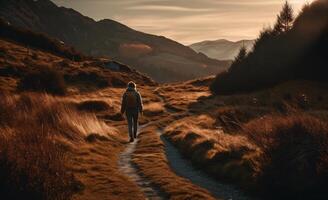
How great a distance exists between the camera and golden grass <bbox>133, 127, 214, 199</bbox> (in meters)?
12.8

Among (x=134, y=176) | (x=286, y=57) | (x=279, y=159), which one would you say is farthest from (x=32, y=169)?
(x=286, y=57)

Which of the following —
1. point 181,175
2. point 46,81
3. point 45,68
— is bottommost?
point 181,175

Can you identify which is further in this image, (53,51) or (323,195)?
(53,51)

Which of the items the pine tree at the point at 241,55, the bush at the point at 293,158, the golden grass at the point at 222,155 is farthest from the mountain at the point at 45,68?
the bush at the point at 293,158

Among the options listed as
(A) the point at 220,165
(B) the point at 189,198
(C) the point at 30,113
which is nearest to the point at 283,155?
(B) the point at 189,198

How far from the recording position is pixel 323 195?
10828mm

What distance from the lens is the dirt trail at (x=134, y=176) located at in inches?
512

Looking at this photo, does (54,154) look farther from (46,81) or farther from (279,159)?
(46,81)

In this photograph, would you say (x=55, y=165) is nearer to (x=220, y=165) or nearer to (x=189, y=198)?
(x=189, y=198)

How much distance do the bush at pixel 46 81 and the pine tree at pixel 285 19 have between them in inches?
1533

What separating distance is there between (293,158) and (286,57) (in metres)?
60.3

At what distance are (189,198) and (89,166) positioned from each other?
211 inches

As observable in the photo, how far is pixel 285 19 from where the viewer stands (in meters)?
84.3

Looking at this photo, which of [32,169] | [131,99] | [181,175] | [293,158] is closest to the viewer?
[32,169]
